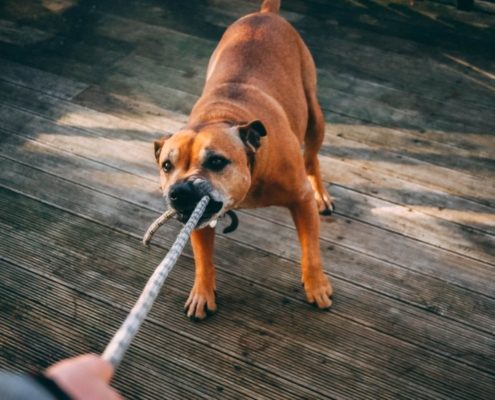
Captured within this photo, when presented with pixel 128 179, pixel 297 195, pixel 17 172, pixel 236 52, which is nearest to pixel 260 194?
pixel 297 195

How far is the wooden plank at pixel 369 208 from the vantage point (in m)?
3.04

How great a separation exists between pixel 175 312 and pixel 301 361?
0.69m

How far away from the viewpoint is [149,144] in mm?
3869

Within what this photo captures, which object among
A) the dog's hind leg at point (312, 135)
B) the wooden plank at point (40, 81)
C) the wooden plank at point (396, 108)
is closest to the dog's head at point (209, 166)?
the dog's hind leg at point (312, 135)

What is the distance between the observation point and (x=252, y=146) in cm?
237

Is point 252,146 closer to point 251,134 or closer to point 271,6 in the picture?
point 251,134

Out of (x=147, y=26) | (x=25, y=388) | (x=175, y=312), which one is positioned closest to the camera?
(x=25, y=388)

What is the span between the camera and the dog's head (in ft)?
6.98

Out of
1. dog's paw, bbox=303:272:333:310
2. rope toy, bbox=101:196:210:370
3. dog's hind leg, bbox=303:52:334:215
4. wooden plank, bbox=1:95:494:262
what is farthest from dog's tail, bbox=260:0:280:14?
rope toy, bbox=101:196:210:370

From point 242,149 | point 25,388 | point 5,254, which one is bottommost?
point 5,254

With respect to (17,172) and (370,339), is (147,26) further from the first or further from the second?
(370,339)

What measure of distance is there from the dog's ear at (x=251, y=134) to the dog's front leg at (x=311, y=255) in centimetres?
43

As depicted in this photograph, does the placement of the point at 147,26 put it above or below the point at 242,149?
below

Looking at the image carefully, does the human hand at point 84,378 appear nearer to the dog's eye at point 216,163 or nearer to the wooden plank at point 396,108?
the dog's eye at point 216,163
